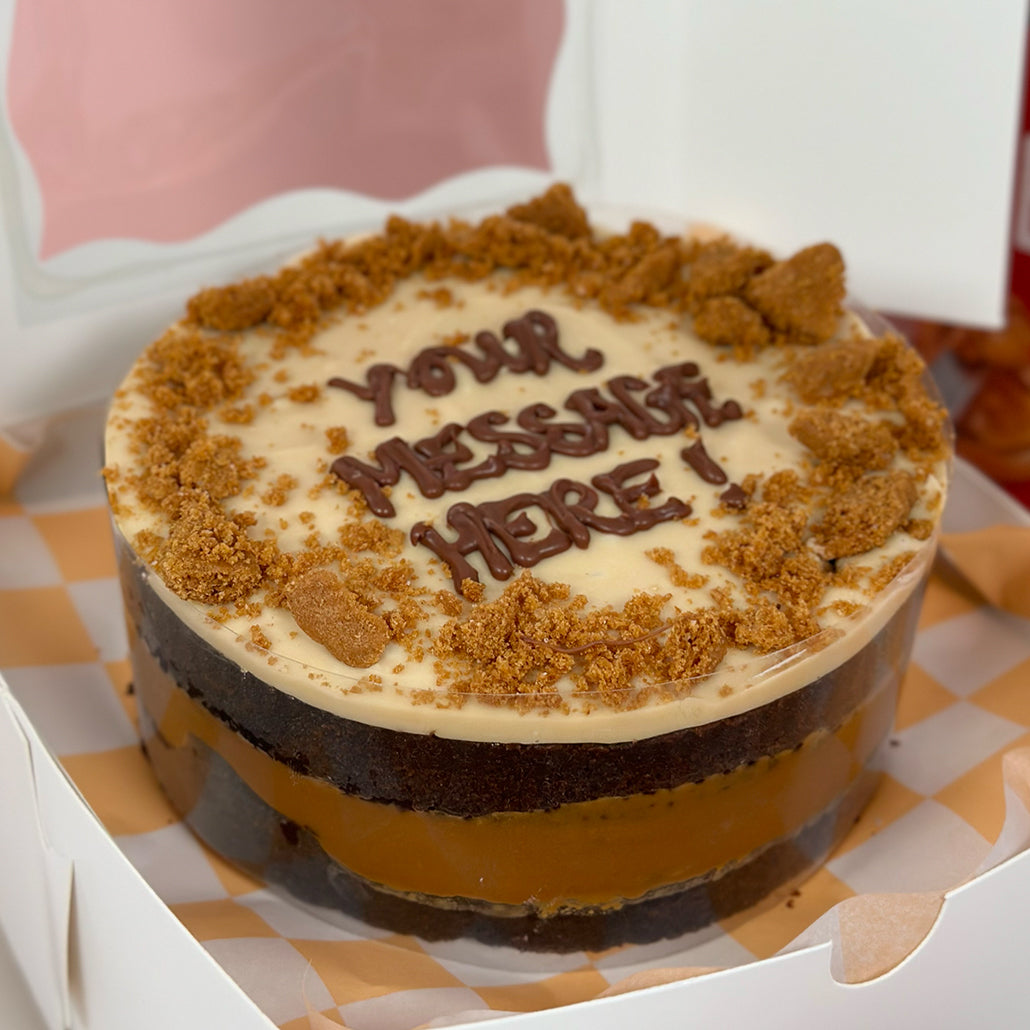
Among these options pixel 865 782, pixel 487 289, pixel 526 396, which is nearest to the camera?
pixel 865 782

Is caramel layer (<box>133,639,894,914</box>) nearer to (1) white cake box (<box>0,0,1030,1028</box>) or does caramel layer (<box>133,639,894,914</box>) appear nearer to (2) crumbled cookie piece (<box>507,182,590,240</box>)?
(1) white cake box (<box>0,0,1030,1028</box>)

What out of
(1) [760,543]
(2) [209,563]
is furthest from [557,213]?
(2) [209,563]

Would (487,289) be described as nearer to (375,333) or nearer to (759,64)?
(375,333)

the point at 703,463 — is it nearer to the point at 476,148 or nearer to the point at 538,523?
the point at 538,523

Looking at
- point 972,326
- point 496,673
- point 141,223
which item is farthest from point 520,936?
point 972,326

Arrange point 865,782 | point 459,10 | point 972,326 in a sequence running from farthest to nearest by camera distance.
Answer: point 972,326 < point 459,10 < point 865,782

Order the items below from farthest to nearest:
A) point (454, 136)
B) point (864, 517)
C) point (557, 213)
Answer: point (454, 136) < point (557, 213) < point (864, 517)
